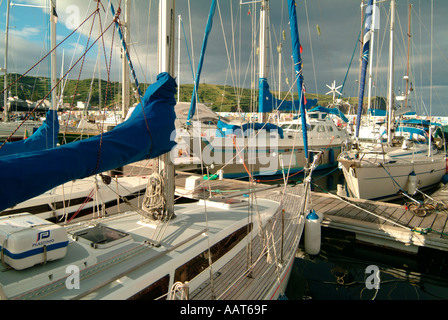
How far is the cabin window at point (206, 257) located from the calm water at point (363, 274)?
2169 millimetres

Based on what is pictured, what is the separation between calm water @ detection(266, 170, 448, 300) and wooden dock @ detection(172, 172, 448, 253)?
0.37 meters

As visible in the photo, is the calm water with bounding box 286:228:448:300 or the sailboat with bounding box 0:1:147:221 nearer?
the sailboat with bounding box 0:1:147:221

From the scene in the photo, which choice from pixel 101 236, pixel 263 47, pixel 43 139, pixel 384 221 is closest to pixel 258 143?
pixel 263 47

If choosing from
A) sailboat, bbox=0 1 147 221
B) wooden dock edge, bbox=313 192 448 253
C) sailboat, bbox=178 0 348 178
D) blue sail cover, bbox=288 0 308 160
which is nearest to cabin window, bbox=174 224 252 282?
sailboat, bbox=0 1 147 221

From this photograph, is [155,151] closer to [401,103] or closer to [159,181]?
[159,181]

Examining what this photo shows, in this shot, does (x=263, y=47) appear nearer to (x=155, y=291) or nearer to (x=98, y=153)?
(x=98, y=153)

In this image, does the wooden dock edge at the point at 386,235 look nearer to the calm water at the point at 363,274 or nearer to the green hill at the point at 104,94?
the calm water at the point at 363,274

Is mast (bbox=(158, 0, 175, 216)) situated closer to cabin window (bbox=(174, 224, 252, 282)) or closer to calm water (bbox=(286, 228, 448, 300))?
cabin window (bbox=(174, 224, 252, 282))

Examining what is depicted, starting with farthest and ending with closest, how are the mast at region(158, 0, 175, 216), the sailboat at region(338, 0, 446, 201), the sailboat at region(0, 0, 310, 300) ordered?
1. the sailboat at region(338, 0, 446, 201)
2. the mast at region(158, 0, 175, 216)
3. the sailboat at region(0, 0, 310, 300)

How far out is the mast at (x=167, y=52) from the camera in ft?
12.9

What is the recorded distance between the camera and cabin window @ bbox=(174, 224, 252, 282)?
3.38 metres

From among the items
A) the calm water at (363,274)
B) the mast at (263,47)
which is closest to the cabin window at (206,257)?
the calm water at (363,274)

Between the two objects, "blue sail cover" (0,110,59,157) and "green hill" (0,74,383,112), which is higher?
"green hill" (0,74,383,112)

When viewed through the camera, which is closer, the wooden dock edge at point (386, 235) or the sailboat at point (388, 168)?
the wooden dock edge at point (386, 235)
